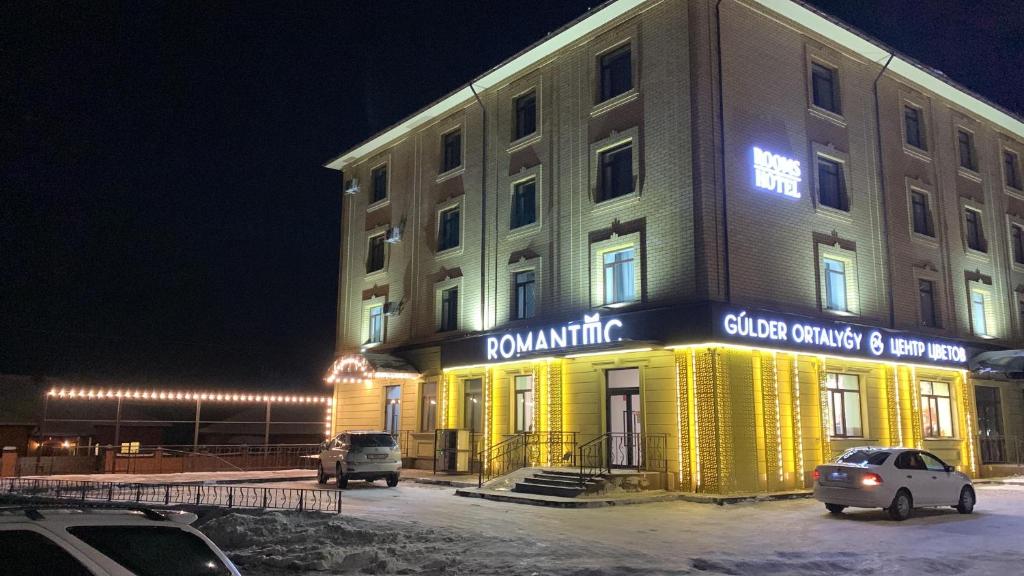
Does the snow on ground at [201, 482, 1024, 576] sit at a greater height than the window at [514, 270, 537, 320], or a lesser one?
lesser

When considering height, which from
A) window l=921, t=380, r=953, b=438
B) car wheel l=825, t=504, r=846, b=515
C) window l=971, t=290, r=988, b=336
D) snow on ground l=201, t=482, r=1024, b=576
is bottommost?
snow on ground l=201, t=482, r=1024, b=576

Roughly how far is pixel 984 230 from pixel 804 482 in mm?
14694

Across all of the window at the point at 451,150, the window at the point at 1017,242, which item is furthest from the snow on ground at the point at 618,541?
the window at the point at 1017,242

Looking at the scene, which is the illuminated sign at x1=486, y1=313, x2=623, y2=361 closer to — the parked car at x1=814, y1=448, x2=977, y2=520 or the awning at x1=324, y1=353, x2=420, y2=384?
the awning at x1=324, y1=353, x2=420, y2=384

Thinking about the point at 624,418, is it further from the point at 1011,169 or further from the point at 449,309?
the point at 1011,169

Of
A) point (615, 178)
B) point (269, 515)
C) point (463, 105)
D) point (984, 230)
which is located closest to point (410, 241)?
point (463, 105)

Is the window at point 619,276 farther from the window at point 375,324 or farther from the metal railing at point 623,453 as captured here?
the window at point 375,324

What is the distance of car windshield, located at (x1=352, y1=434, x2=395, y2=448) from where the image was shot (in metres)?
22.3

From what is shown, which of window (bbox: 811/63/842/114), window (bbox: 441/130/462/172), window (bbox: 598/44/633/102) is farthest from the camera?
window (bbox: 441/130/462/172)

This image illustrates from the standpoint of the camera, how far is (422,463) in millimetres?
27594

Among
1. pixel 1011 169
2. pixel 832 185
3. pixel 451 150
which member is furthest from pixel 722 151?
pixel 1011 169

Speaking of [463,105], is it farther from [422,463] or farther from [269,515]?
[269,515]

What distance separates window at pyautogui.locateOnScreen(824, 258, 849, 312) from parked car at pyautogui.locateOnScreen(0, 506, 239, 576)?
813 inches

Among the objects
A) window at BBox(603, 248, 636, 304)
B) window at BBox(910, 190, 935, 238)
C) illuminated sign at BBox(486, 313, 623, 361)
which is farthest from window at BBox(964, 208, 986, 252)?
illuminated sign at BBox(486, 313, 623, 361)
